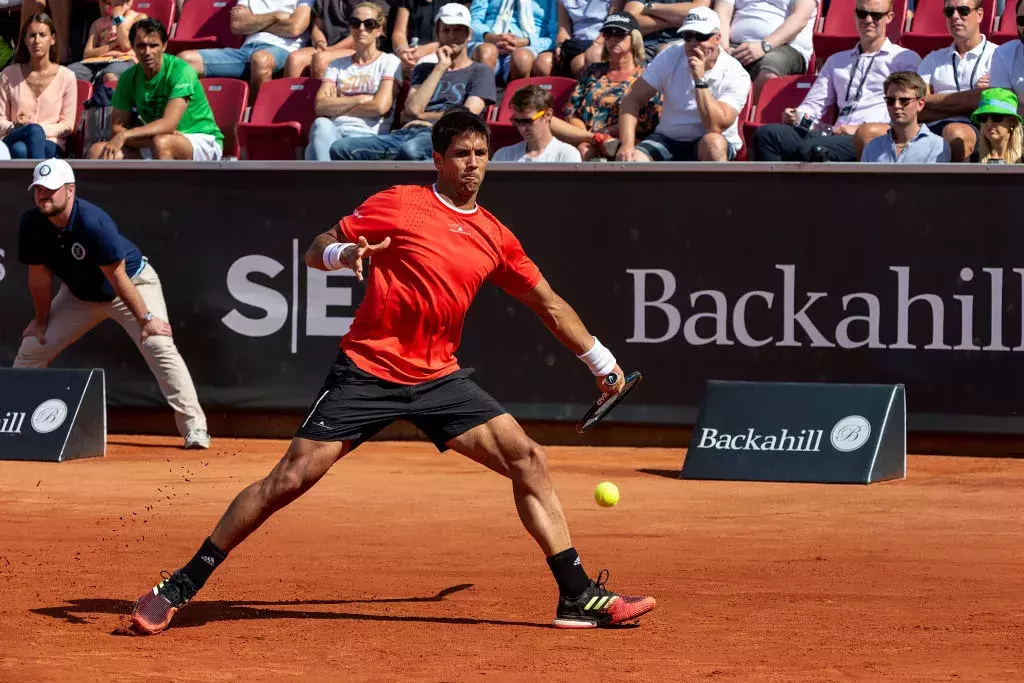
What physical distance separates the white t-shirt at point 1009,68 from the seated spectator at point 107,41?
7.36 meters

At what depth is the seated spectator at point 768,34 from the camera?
12.2m

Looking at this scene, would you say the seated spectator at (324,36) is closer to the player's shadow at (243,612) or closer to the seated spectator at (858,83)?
the seated spectator at (858,83)

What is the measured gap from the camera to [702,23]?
36.2ft

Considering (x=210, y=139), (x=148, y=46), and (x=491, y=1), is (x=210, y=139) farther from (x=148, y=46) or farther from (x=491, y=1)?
(x=491, y=1)

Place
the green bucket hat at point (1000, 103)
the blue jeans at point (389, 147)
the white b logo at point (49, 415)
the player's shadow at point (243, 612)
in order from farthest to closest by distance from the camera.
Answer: the blue jeans at point (389, 147), the white b logo at point (49, 415), the green bucket hat at point (1000, 103), the player's shadow at point (243, 612)

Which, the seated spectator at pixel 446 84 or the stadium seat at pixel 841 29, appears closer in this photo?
the seated spectator at pixel 446 84

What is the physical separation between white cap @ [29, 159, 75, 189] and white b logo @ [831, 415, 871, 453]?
522 cm

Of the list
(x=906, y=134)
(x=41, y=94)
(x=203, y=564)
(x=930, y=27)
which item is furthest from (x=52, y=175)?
(x=930, y=27)

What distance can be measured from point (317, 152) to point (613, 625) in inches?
282

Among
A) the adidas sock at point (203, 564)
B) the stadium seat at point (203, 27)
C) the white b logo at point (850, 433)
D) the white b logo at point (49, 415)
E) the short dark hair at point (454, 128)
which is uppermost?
the short dark hair at point (454, 128)

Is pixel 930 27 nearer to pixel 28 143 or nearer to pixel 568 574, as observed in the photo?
pixel 28 143

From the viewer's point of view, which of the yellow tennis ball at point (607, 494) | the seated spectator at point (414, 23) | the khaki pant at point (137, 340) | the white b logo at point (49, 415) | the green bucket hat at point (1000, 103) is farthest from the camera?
the seated spectator at point (414, 23)

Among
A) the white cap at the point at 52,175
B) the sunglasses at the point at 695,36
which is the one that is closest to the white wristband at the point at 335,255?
the white cap at the point at 52,175

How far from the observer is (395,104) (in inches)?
496
